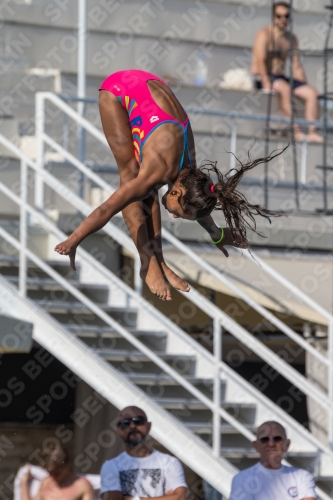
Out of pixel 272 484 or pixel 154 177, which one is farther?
pixel 272 484

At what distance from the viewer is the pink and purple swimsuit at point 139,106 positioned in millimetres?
4664

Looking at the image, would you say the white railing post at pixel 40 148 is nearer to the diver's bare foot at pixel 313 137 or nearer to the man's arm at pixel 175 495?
the man's arm at pixel 175 495

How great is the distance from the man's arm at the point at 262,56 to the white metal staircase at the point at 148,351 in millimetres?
2477

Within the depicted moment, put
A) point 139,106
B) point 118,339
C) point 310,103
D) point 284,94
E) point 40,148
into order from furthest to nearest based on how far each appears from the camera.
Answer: point 310,103 < point 284,94 < point 40,148 < point 118,339 < point 139,106

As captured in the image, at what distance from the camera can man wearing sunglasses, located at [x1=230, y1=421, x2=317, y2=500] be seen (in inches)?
246

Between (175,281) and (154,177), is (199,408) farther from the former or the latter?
(154,177)

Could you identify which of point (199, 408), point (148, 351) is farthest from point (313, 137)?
point (148, 351)

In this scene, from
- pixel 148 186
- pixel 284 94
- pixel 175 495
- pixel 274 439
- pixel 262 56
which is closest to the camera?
pixel 148 186

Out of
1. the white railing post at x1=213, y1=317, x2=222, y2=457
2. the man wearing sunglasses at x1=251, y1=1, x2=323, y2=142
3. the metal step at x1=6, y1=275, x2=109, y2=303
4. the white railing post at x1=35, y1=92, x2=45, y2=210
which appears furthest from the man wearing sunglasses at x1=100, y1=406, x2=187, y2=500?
the man wearing sunglasses at x1=251, y1=1, x2=323, y2=142

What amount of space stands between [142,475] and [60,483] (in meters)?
0.63

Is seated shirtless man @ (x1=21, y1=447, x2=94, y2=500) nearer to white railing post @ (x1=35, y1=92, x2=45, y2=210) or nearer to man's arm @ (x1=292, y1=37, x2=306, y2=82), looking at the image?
white railing post @ (x1=35, y1=92, x2=45, y2=210)

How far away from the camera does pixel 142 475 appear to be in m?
6.25

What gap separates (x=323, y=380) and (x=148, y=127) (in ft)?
12.5

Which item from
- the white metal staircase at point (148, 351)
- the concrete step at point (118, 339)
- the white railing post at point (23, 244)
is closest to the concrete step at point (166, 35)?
the white metal staircase at point (148, 351)
